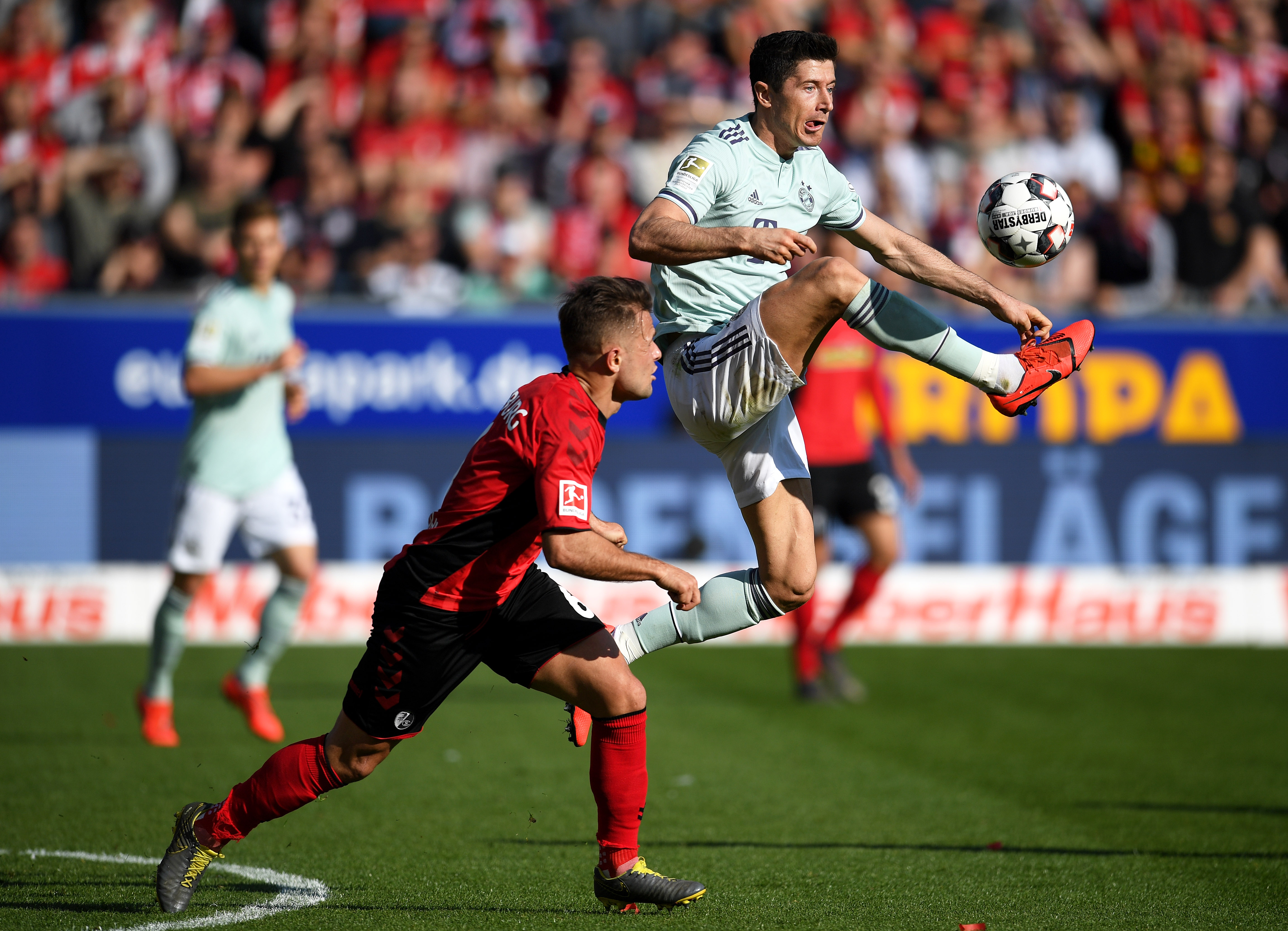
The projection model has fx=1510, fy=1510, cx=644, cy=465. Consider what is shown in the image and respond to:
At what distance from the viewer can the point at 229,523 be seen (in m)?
7.86

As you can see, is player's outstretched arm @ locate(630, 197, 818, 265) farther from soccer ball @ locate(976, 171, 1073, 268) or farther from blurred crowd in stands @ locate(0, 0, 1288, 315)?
blurred crowd in stands @ locate(0, 0, 1288, 315)

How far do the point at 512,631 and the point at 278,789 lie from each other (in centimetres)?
86

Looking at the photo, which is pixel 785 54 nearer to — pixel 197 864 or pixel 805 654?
pixel 197 864

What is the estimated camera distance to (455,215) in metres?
13.5

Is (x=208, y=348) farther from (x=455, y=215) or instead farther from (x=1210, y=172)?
(x=1210, y=172)

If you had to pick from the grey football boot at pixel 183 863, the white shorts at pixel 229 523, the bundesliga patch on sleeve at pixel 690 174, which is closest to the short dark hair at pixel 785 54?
the bundesliga patch on sleeve at pixel 690 174

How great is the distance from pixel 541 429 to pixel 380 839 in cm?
218

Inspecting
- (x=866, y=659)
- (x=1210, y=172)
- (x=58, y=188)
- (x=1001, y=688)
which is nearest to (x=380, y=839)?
(x=1001, y=688)

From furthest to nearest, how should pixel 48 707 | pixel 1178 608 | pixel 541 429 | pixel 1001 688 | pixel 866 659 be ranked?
1. pixel 1178 608
2. pixel 866 659
3. pixel 1001 688
4. pixel 48 707
5. pixel 541 429

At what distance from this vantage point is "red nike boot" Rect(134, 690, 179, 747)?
7746mm

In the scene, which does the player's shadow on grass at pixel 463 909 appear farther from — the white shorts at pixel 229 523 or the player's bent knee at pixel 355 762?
the white shorts at pixel 229 523

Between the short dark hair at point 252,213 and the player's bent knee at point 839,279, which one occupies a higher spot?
the short dark hair at point 252,213

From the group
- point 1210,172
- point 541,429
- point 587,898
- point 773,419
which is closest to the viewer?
point 541,429

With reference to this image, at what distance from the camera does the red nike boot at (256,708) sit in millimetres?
7758
